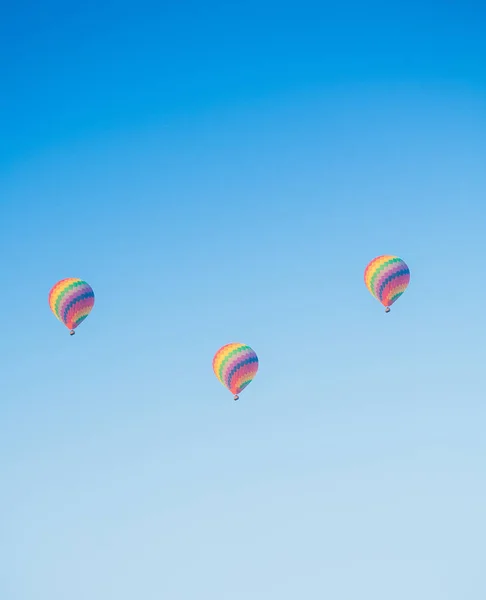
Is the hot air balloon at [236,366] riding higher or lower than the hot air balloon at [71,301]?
lower

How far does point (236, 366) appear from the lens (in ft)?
170

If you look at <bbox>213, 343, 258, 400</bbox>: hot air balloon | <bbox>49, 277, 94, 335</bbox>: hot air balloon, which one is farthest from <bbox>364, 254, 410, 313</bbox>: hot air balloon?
<bbox>49, 277, 94, 335</bbox>: hot air balloon

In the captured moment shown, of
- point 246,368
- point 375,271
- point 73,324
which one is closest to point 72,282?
point 73,324

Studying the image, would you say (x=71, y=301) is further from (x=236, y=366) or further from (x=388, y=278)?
(x=388, y=278)

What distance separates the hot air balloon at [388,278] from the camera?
51.0 m

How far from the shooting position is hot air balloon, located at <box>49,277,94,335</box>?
5191cm

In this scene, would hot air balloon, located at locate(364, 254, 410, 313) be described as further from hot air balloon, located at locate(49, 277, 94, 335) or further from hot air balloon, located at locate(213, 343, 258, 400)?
hot air balloon, located at locate(49, 277, 94, 335)

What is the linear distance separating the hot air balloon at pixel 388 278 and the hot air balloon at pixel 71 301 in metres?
21.2

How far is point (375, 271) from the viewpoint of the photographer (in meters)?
51.5

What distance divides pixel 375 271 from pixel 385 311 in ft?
10.1

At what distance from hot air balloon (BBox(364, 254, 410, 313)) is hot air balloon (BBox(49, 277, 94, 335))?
21.2 metres

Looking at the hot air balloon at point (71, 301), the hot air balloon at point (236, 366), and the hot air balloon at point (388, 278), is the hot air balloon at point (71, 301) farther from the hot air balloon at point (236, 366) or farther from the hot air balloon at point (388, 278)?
the hot air balloon at point (388, 278)

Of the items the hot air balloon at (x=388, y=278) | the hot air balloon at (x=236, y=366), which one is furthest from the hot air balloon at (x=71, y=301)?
the hot air balloon at (x=388, y=278)

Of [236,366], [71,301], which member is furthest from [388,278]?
[71,301]
